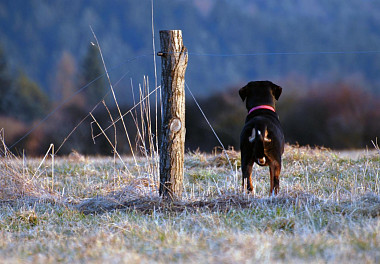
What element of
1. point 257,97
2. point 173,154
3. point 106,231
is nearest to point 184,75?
point 173,154

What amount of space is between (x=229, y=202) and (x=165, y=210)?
647 millimetres

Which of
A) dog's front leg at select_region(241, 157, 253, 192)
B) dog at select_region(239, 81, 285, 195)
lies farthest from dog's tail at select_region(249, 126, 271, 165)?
dog's front leg at select_region(241, 157, 253, 192)

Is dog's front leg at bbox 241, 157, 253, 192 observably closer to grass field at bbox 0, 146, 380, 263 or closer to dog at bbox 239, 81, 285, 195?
dog at bbox 239, 81, 285, 195

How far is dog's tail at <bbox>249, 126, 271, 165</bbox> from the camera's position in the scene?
5184 mm

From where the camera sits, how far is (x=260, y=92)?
19.9 ft

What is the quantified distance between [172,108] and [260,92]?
1.55 meters

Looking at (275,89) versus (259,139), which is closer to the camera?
(259,139)

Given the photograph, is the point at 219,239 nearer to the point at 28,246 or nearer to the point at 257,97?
the point at 28,246

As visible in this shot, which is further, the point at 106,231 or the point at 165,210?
the point at 165,210

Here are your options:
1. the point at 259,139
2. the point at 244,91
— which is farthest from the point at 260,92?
the point at 259,139

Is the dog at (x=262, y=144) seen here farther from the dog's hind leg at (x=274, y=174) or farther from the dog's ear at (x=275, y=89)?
the dog's ear at (x=275, y=89)

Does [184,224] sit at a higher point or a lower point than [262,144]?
lower

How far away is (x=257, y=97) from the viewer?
604cm

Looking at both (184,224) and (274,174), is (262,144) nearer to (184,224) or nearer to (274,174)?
(274,174)
